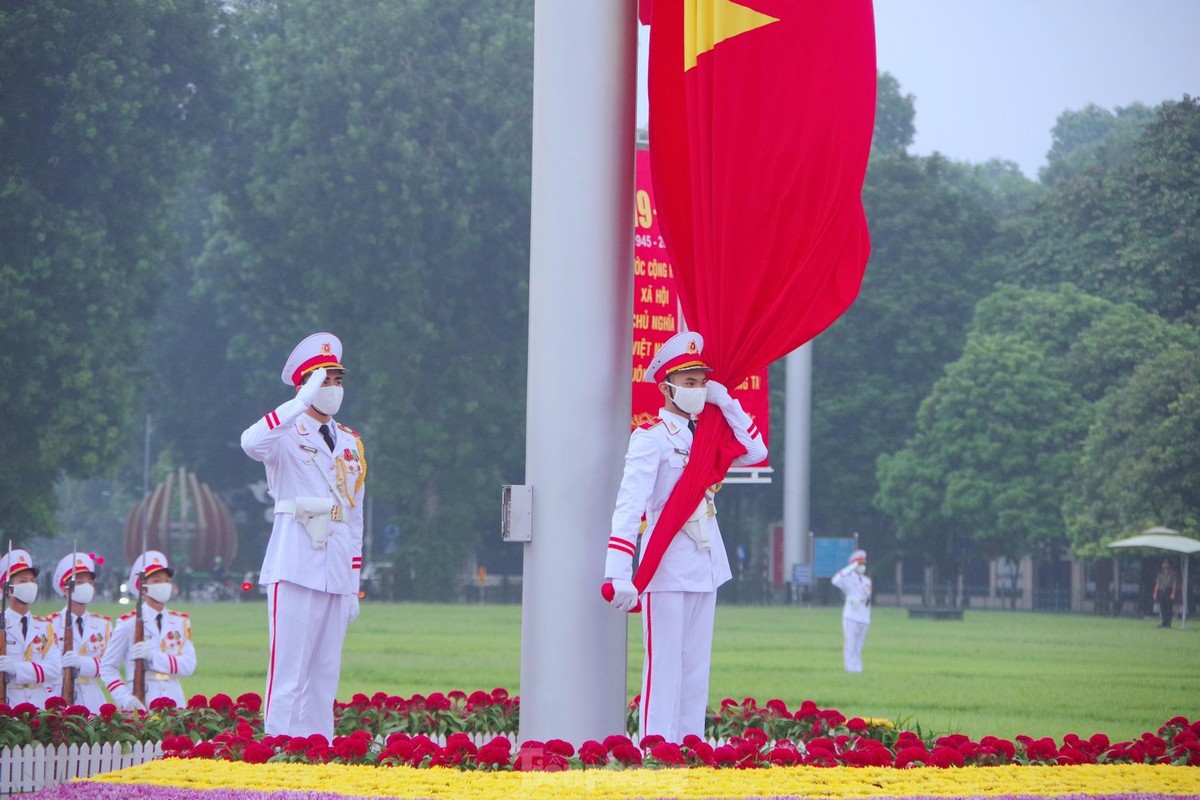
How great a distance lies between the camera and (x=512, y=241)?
46719 millimetres

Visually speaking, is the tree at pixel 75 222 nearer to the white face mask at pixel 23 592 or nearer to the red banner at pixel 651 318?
the red banner at pixel 651 318

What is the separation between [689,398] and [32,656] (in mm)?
5150

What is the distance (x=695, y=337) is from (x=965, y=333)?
146ft

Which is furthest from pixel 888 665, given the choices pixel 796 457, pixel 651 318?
pixel 796 457

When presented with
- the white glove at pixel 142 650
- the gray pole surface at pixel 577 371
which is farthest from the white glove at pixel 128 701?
the gray pole surface at pixel 577 371

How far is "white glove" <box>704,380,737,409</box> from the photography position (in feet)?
25.9

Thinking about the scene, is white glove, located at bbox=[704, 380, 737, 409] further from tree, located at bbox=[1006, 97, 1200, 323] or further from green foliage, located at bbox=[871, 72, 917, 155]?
green foliage, located at bbox=[871, 72, 917, 155]

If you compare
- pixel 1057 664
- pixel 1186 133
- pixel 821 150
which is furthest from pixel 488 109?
pixel 821 150

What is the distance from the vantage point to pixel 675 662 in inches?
308

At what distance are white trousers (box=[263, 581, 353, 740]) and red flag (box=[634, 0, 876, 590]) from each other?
2.08 meters

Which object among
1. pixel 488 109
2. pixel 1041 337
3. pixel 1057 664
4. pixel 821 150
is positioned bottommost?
pixel 1057 664

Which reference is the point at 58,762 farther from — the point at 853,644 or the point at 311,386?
the point at 853,644

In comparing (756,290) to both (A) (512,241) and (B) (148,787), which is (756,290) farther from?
(A) (512,241)

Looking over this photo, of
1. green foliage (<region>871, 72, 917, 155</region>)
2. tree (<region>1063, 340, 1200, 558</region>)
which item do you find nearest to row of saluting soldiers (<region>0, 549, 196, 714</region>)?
tree (<region>1063, 340, 1200, 558</region>)
